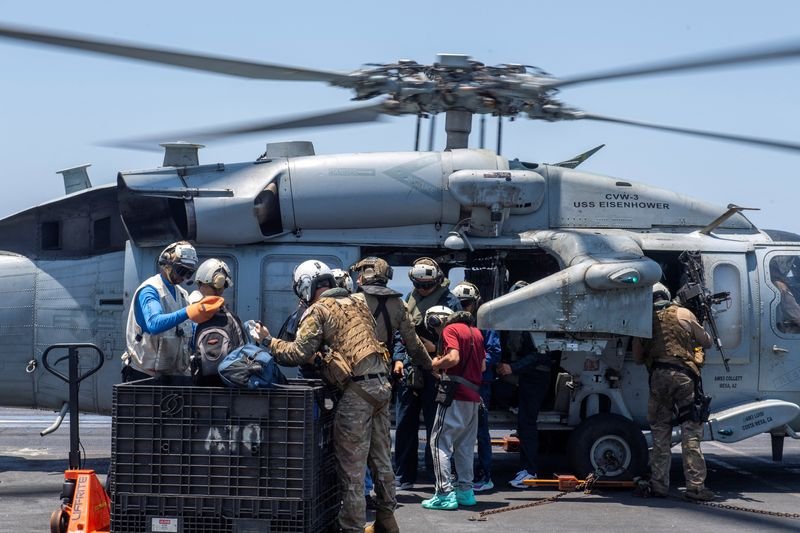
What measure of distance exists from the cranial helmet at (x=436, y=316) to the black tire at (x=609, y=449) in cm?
202

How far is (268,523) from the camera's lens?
668cm

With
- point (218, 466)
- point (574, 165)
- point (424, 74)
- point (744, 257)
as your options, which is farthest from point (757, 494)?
point (218, 466)

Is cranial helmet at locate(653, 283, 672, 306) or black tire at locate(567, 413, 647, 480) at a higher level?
cranial helmet at locate(653, 283, 672, 306)

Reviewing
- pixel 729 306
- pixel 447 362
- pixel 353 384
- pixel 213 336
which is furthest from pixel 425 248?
pixel 213 336

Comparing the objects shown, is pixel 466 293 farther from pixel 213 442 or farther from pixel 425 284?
pixel 213 442

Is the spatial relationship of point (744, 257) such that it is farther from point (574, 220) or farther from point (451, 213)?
point (451, 213)

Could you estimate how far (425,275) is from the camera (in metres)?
10.2

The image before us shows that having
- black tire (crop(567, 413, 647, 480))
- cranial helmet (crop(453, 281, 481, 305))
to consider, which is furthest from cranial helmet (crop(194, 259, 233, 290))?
black tire (crop(567, 413, 647, 480))

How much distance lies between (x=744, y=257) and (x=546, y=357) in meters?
2.36

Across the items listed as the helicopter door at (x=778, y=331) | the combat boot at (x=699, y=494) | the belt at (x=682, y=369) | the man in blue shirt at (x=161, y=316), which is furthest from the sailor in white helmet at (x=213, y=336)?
the helicopter door at (x=778, y=331)

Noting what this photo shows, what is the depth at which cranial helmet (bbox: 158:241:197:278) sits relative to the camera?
7836 millimetres

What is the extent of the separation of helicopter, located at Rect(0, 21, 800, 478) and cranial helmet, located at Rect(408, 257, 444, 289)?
52 cm

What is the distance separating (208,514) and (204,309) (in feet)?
4.41

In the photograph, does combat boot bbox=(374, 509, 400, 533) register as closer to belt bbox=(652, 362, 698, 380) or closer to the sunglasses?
the sunglasses
